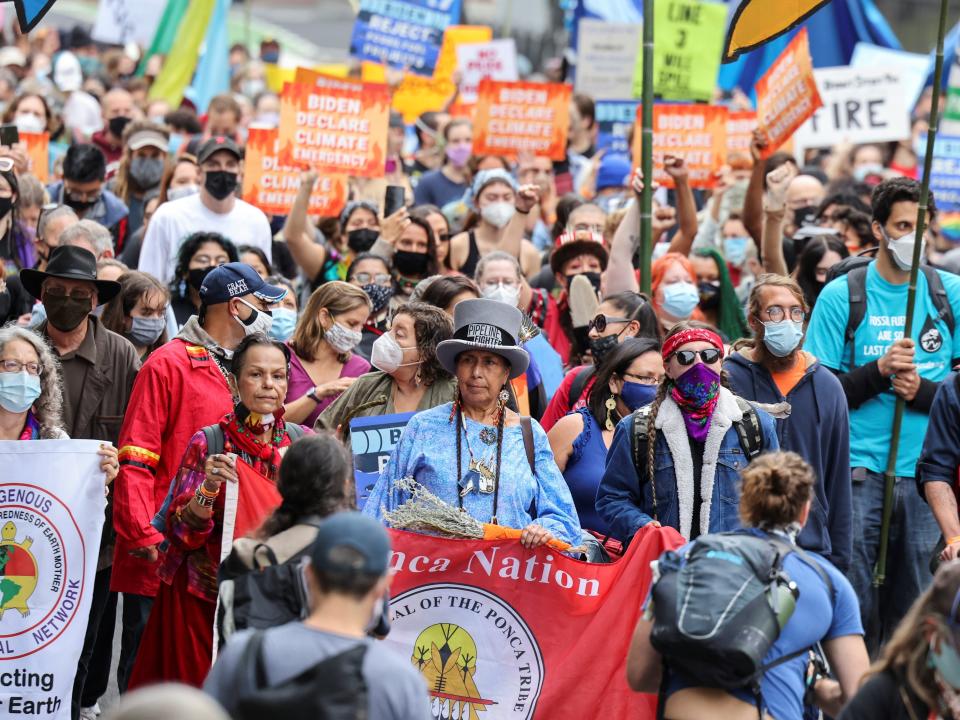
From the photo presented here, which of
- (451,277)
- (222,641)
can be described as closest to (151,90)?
(451,277)

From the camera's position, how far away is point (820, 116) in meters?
15.7

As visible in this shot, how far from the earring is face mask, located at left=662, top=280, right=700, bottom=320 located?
2.26 m

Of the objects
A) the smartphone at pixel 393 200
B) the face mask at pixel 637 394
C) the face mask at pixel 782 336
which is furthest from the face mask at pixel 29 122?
the face mask at pixel 782 336

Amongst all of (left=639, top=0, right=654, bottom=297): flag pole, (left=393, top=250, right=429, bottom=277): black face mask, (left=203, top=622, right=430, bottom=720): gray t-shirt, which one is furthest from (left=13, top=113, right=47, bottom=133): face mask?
(left=203, top=622, right=430, bottom=720): gray t-shirt

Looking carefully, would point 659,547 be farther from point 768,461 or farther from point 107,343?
point 107,343

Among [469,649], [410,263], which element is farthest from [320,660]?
[410,263]

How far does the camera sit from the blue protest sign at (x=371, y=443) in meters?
7.48

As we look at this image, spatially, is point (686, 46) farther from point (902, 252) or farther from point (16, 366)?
point (16, 366)

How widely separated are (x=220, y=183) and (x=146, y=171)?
2598 millimetres

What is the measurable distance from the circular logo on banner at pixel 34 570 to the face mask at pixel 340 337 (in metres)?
2.00

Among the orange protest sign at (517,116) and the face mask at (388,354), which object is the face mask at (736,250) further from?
the face mask at (388,354)

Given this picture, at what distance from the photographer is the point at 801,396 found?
7531 mm

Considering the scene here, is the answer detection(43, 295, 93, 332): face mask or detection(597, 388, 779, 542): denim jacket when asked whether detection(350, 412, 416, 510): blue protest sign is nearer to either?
detection(597, 388, 779, 542): denim jacket

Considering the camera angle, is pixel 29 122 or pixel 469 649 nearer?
pixel 469 649
